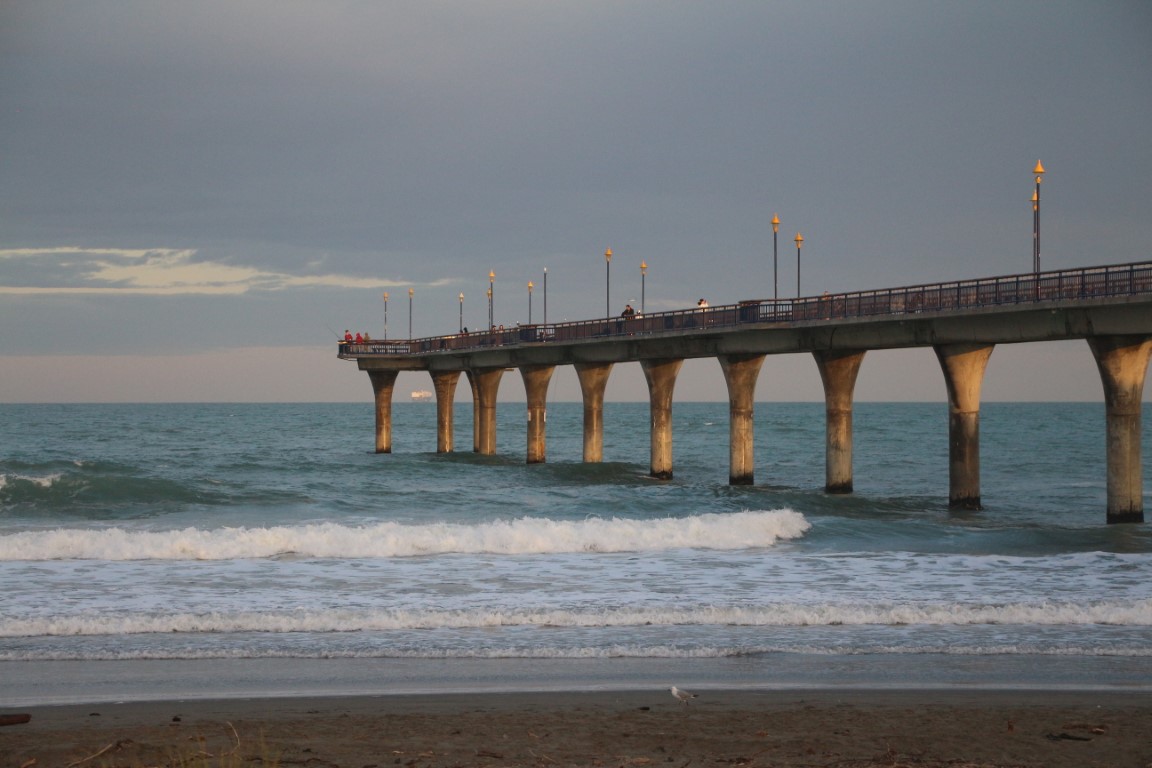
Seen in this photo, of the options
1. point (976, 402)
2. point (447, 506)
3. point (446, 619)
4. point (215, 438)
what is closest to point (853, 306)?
point (976, 402)

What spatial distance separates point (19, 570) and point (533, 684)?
43.0 feet

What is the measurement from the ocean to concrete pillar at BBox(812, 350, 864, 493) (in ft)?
5.34

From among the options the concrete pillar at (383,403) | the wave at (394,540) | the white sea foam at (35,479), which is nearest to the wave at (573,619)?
the wave at (394,540)

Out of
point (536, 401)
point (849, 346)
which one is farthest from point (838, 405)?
point (536, 401)

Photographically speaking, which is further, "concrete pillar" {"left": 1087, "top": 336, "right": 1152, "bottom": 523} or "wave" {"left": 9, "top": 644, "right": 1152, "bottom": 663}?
"concrete pillar" {"left": 1087, "top": 336, "right": 1152, "bottom": 523}

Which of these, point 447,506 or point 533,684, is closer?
point 533,684

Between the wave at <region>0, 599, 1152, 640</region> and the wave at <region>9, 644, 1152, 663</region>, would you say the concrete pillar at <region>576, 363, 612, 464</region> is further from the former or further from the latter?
the wave at <region>9, 644, 1152, 663</region>

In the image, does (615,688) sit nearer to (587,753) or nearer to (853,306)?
(587,753)

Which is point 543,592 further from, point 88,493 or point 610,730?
point 88,493

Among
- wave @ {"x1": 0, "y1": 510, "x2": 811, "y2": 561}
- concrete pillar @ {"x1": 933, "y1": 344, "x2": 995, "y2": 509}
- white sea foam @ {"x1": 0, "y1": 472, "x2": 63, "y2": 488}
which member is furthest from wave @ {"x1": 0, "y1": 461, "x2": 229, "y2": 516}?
concrete pillar @ {"x1": 933, "y1": 344, "x2": 995, "y2": 509}

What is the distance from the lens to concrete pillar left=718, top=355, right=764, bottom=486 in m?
45.9

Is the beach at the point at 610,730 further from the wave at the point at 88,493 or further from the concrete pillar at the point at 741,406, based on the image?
the concrete pillar at the point at 741,406

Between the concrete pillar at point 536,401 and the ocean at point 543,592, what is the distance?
56.1 ft

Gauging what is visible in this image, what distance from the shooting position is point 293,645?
1433 cm
